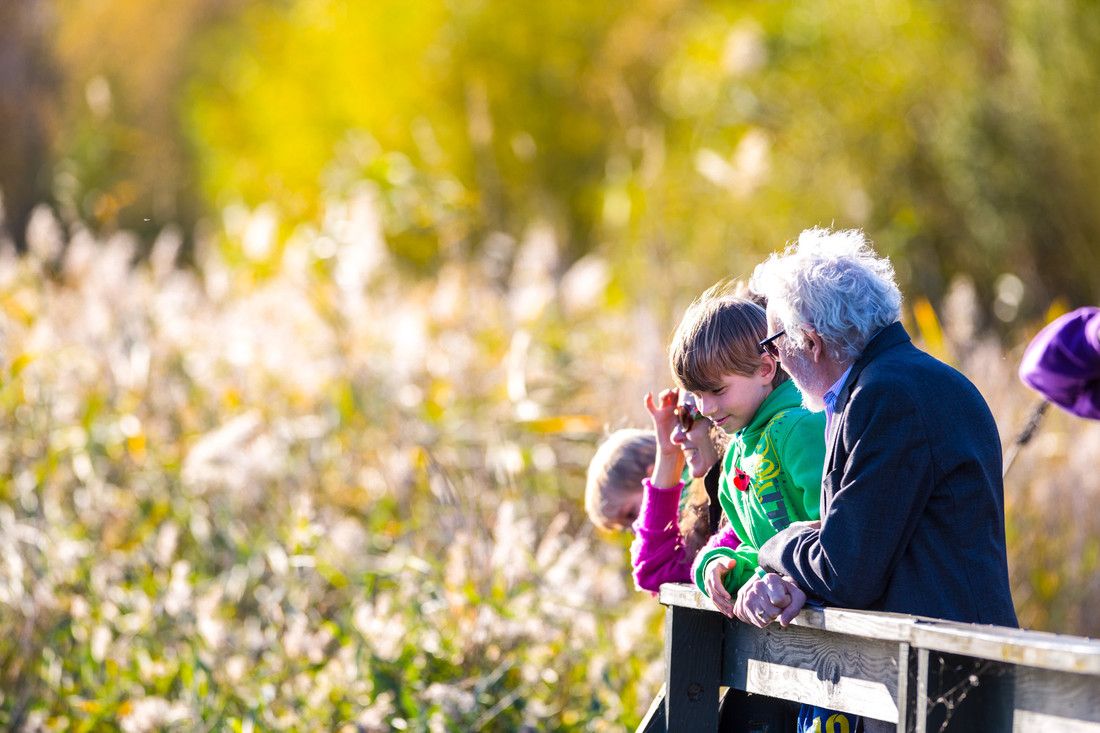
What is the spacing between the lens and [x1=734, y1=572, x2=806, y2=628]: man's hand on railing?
8.33 ft

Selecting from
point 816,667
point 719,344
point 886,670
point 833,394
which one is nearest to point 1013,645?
point 886,670

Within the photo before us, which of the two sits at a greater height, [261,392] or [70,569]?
[261,392]

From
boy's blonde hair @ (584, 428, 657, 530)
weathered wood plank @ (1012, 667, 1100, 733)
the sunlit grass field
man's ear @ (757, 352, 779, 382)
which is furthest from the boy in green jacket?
the sunlit grass field

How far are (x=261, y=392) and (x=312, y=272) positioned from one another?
1.97 ft

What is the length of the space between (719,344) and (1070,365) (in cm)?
64

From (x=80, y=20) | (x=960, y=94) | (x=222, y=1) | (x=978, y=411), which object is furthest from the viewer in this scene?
(x=222, y=1)

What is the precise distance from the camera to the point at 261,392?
21.5 ft

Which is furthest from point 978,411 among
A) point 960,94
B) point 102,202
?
point 960,94

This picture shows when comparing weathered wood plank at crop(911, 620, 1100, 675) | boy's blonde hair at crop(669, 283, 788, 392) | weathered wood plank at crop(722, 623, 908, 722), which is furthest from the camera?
boy's blonde hair at crop(669, 283, 788, 392)

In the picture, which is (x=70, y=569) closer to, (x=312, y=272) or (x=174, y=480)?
(x=174, y=480)

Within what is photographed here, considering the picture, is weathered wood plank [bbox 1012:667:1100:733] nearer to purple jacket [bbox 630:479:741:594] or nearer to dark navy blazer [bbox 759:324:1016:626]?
dark navy blazer [bbox 759:324:1016:626]

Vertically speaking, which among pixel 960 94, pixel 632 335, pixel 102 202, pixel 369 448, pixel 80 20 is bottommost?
pixel 369 448

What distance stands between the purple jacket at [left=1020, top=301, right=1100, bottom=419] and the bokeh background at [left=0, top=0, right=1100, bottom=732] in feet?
2.16

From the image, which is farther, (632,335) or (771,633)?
(632,335)
